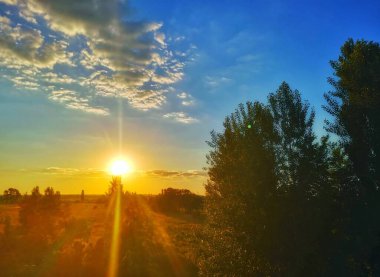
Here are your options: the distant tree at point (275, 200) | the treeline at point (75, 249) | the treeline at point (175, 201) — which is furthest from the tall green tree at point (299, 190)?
the treeline at point (175, 201)

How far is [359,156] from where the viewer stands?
2402 centimetres

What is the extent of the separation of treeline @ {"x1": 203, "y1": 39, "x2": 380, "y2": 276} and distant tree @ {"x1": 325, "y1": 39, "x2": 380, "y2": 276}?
0.06 meters

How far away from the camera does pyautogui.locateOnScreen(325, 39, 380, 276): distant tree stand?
859 inches

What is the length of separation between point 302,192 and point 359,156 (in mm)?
5216

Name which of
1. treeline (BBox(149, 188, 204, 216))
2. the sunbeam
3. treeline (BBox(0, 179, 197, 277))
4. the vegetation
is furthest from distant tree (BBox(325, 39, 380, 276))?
treeline (BBox(149, 188, 204, 216))

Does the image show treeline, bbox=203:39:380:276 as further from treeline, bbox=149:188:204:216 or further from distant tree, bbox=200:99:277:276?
treeline, bbox=149:188:204:216

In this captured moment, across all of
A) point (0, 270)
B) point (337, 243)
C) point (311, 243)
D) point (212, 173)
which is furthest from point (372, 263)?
point (0, 270)

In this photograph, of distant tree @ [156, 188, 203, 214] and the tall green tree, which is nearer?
the tall green tree

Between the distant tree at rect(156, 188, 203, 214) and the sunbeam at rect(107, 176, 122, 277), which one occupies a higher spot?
the distant tree at rect(156, 188, 203, 214)

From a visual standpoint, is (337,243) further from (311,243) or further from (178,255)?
(178,255)

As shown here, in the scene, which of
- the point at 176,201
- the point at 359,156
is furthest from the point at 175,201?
the point at 359,156

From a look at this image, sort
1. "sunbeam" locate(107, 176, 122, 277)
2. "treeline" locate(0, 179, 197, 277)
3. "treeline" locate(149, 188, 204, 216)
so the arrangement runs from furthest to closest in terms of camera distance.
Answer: "treeline" locate(149, 188, 204, 216) < "treeline" locate(0, 179, 197, 277) < "sunbeam" locate(107, 176, 122, 277)

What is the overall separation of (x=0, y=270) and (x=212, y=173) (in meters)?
19.1

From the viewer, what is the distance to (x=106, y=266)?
104 feet
